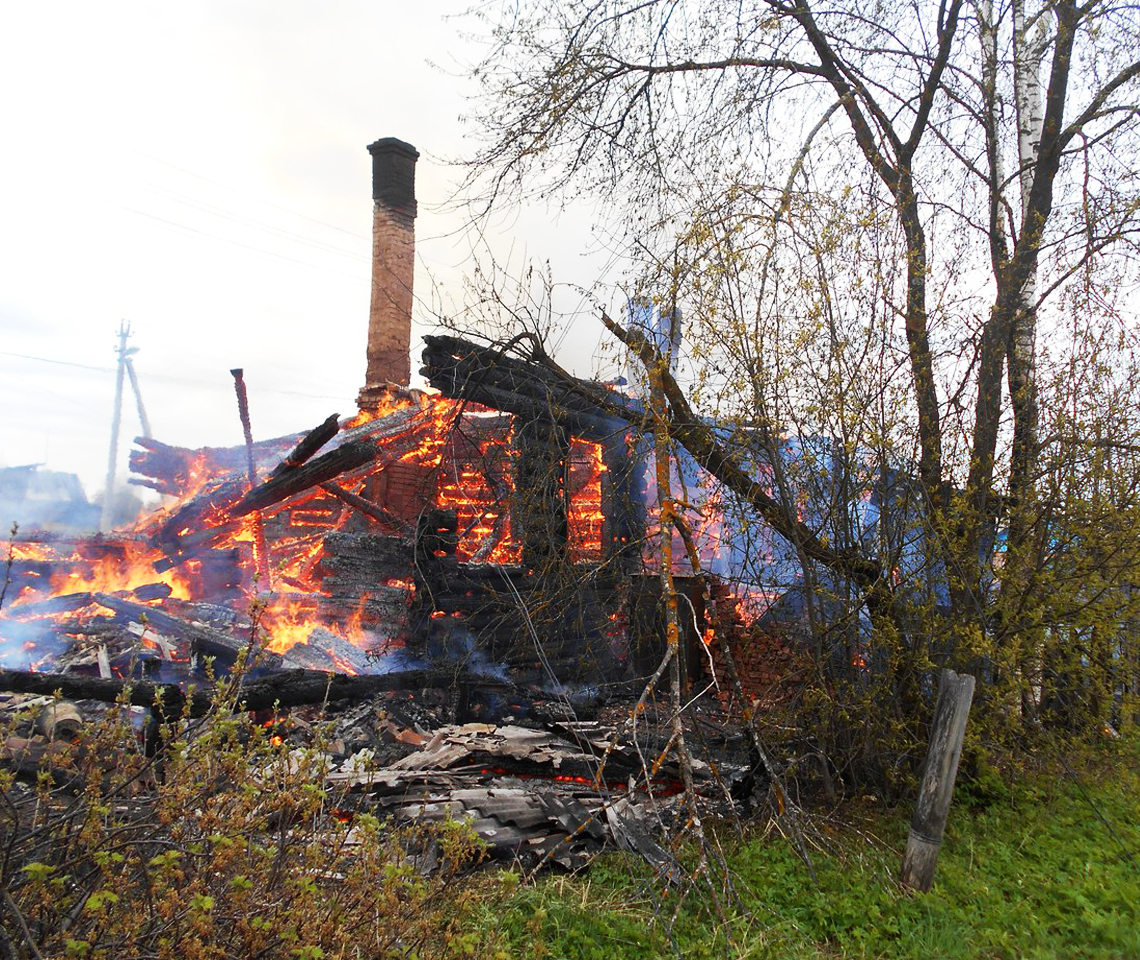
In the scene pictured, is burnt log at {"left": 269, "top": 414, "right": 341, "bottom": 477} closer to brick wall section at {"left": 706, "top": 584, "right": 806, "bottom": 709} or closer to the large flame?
the large flame

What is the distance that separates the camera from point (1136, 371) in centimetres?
571

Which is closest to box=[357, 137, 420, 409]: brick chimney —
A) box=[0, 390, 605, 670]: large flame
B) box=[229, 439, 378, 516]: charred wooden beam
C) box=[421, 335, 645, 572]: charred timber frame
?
box=[0, 390, 605, 670]: large flame

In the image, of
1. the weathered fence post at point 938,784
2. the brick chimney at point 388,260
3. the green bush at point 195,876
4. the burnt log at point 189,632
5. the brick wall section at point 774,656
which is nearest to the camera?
the green bush at point 195,876

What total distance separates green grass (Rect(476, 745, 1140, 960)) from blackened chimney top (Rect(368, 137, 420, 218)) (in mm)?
15860

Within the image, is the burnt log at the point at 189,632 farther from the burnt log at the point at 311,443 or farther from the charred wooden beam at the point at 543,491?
the charred wooden beam at the point at 543,491

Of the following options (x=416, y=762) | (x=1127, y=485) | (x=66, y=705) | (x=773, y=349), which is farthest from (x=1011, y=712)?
(x=66, y=705)

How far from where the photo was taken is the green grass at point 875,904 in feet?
13.4

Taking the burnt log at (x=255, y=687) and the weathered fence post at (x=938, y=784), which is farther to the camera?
the burnt log at (x=255, y=687)

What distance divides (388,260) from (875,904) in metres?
16.0

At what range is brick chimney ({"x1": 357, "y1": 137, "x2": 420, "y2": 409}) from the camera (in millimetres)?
16969

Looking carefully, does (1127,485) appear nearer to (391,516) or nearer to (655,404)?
(655,404)

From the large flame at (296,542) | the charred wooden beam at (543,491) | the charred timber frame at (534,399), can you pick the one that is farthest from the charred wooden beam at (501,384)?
the large flame at (296,542)

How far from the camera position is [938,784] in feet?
15.1

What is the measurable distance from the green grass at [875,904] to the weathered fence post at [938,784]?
18 centimetres
